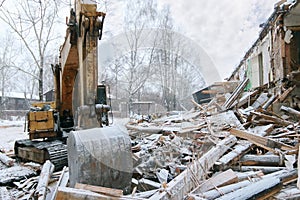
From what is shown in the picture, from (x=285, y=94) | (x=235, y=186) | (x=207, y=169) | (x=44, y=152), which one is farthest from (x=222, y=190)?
(x=285, y=94)

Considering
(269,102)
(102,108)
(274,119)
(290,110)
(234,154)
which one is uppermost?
(269,102)

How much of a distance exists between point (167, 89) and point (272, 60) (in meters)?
13.5

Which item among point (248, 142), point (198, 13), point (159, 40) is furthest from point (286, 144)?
point (159, 40)

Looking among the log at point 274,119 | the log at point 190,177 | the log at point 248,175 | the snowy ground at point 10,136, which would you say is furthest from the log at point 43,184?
the log at point 274,119

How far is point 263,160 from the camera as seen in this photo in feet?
16.8

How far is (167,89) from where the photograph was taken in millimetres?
24328

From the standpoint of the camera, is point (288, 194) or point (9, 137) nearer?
point (288, 194)

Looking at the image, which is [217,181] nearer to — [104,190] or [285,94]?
[104,190]

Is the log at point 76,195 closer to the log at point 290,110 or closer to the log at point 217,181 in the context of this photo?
the log at point 217,181

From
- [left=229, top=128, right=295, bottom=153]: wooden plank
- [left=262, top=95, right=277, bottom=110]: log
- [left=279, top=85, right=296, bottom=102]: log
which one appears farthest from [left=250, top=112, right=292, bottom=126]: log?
[left=279, top=85, right=296, bottom=102]: log

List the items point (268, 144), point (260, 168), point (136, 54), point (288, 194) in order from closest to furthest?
point (288, 194) → point (260, 168) → point (268, 144) → point (136, 54)

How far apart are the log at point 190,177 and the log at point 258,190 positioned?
0.47 m

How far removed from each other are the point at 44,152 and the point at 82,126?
251 cm

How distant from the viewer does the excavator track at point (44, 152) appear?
6.31 meters
